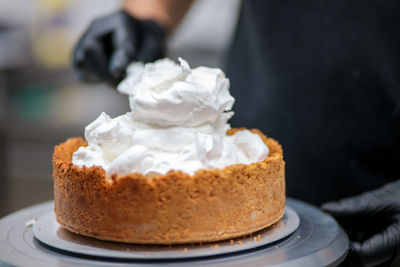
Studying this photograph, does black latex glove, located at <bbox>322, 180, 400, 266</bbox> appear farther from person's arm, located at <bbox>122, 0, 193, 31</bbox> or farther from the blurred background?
the blurred background

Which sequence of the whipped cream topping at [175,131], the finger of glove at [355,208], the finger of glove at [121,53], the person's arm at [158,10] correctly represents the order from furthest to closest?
the person's arm at [158,10] → the finger of glove at [121,53] → the finger of glove at [355,208] → the whipped cream topping at [175,131]

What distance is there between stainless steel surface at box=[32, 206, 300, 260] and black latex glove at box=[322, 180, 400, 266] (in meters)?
0.18

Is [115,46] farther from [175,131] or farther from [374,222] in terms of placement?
[374,222]

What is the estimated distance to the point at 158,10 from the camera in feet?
6.54

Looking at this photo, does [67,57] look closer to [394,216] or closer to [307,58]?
[307,58]

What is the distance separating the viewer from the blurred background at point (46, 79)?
3389mm

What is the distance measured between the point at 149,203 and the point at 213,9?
2.74 m

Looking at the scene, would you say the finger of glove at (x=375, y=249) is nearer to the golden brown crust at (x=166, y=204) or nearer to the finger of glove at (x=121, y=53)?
the golden brown crust at (x=166, y=204)

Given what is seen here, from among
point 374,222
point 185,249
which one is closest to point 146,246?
point 185,249

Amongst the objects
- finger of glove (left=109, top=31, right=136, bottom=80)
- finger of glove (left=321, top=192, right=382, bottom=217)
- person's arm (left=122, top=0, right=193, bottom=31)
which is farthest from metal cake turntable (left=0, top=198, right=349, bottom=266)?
person's arm (left=122, top=0, right=193, bottom=31)

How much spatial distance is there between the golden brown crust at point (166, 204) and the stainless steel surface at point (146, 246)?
0.01m

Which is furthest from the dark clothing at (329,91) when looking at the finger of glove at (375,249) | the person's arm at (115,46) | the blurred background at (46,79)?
the blurred background at (46,79)

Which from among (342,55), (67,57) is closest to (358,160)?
(342,55)

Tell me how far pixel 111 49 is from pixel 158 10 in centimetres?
42
